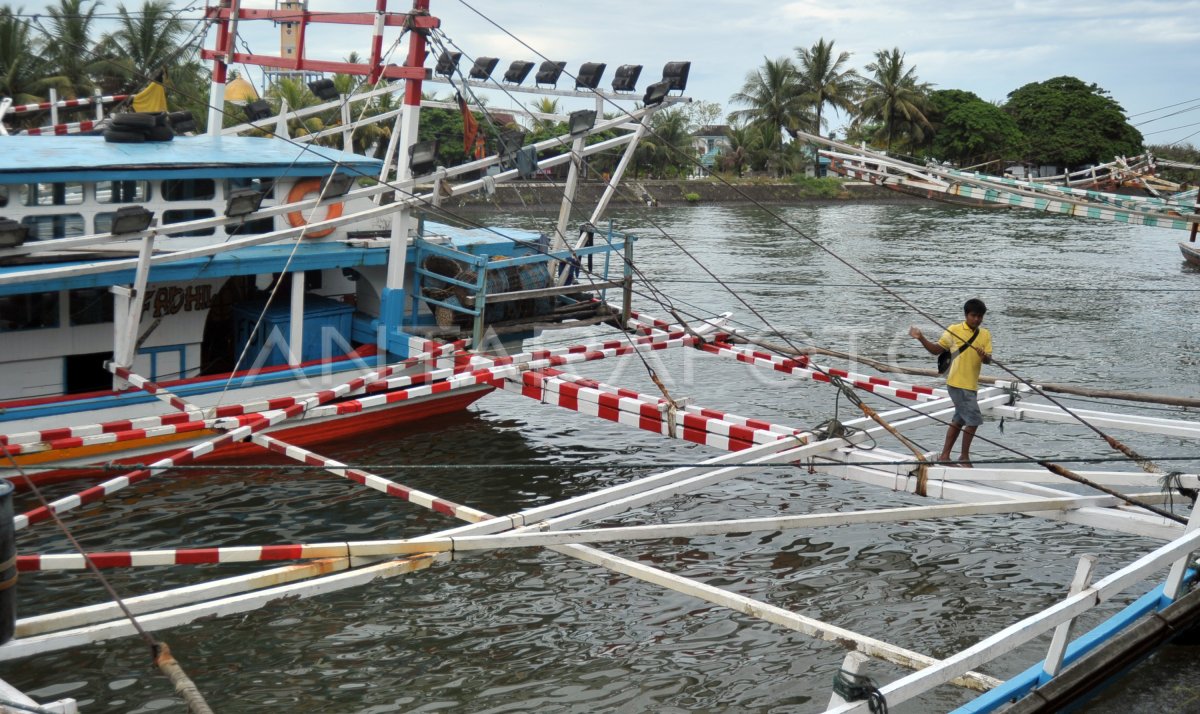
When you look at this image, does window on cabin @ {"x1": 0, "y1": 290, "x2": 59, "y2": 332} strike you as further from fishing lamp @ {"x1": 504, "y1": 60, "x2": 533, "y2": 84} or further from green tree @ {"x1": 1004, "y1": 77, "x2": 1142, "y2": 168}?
green tree @ {"x1": 1004, "y1": 77, "x2": 1142, "y2": 168}

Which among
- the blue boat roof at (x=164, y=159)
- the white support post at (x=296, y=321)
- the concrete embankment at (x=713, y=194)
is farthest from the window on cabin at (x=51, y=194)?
the concrete embankment at (x=713, y=194)

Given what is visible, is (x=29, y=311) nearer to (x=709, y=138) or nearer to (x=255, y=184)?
(x=255, y=184)

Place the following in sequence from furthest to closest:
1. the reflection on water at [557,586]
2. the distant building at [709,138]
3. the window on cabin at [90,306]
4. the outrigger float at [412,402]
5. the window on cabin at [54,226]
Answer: the distant building at [709,138] < the window on cabin at [90,306] < the window on cabin at [54,226] < the reflection on water at [557,586] < the outrigger float at [412,402]

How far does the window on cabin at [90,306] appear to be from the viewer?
12.8 metres

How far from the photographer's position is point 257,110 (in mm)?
17578

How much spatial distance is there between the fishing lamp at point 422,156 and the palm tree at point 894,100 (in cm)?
6733

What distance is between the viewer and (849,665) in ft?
19.6

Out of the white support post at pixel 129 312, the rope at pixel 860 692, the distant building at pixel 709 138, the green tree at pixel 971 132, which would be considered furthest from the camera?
the distant building at pixel 709 138

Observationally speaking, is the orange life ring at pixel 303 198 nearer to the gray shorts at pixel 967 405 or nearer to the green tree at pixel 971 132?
the gray shorts at pixel 967 405

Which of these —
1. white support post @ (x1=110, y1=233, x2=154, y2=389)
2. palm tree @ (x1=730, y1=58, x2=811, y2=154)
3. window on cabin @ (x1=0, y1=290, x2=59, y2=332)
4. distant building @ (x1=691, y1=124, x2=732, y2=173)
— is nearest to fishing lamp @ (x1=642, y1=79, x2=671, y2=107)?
white support post @ (x1=110, y1=233, x2=154, y2=389)

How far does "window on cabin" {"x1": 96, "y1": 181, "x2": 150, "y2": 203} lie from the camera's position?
1289 cm

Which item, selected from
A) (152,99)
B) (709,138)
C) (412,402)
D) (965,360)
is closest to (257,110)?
(152,99)

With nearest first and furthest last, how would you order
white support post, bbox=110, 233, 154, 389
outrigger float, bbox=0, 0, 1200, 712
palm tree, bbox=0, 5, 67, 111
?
1. outrigger float, bbox=0, 0, 1200, 712
2. white support post, bbox=110, 233, 154, 389
3. palm tree, bbox=0, 5, 67, 111

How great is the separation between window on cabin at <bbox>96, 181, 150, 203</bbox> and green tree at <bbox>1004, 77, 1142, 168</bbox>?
7330 cm
